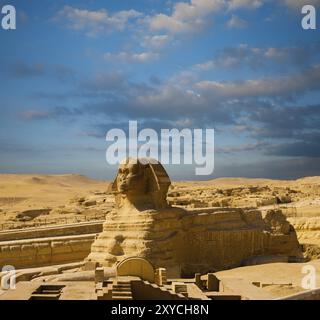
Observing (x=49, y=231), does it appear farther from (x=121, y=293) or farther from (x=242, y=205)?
(x=242, y=205)

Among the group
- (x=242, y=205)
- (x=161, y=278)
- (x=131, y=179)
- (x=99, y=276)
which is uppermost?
(x=131, y=179)

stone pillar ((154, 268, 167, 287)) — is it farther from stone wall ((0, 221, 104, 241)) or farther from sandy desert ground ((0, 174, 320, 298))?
stone wall ((0, 221, 104, 241))

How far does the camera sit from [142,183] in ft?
53.2

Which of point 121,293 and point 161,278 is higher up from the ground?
point 121,293

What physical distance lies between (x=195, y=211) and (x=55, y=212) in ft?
69.5

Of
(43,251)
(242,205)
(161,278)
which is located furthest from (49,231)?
(242,205)

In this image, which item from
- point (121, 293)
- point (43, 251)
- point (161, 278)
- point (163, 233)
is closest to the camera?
point (121, 293)

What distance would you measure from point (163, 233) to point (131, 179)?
198 cm

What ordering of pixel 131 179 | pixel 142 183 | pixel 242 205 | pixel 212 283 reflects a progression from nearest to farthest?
1. pixel 212 283
2. pixel 131 179
3. pixel 142 183
4. pixel 242 205

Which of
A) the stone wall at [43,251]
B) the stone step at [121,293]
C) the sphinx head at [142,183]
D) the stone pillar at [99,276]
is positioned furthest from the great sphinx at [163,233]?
the stone step at [121,293]

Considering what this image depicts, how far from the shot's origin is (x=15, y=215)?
35.2 meters

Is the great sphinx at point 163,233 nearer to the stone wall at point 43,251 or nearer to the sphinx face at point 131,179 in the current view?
the sphinx face at point 131,179
